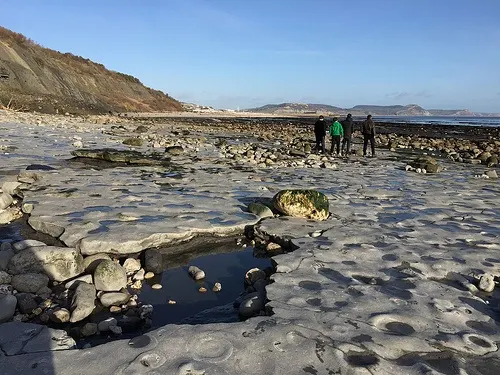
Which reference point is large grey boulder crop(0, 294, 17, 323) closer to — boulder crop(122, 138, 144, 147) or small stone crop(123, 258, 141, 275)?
small stone crop(123, 258, 141, 275)

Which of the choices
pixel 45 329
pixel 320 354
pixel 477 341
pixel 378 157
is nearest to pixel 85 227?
pixel 45 329

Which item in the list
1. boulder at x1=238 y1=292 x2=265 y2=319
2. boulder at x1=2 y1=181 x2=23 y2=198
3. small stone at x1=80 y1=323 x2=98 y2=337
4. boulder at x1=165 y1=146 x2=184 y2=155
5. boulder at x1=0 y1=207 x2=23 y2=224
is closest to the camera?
small stone at x1=80 y1=323 x2=98 y2=337

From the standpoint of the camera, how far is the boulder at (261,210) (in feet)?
21.3

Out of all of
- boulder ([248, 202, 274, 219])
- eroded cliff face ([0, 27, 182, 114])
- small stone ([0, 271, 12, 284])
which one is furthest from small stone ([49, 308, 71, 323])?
eroded cliff face ([0, 27, 182, 114])

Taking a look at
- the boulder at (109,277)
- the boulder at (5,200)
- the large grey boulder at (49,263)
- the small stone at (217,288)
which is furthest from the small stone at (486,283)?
the boulder at (5,200)

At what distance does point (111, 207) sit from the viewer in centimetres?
639

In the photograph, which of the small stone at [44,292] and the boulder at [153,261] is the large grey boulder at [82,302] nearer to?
the small stone at [44,292]

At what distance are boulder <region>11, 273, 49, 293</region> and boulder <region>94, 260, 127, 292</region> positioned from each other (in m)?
0.55

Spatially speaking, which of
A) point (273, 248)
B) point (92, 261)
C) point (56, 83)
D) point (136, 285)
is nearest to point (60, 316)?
point (136, 285)

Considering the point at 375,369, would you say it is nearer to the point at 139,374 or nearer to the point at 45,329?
the point at 139,374

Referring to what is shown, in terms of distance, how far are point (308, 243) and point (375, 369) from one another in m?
2.62

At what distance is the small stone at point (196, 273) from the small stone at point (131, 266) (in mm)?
665

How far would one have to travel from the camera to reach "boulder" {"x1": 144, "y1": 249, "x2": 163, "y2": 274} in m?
4.72

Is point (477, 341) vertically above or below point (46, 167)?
below
